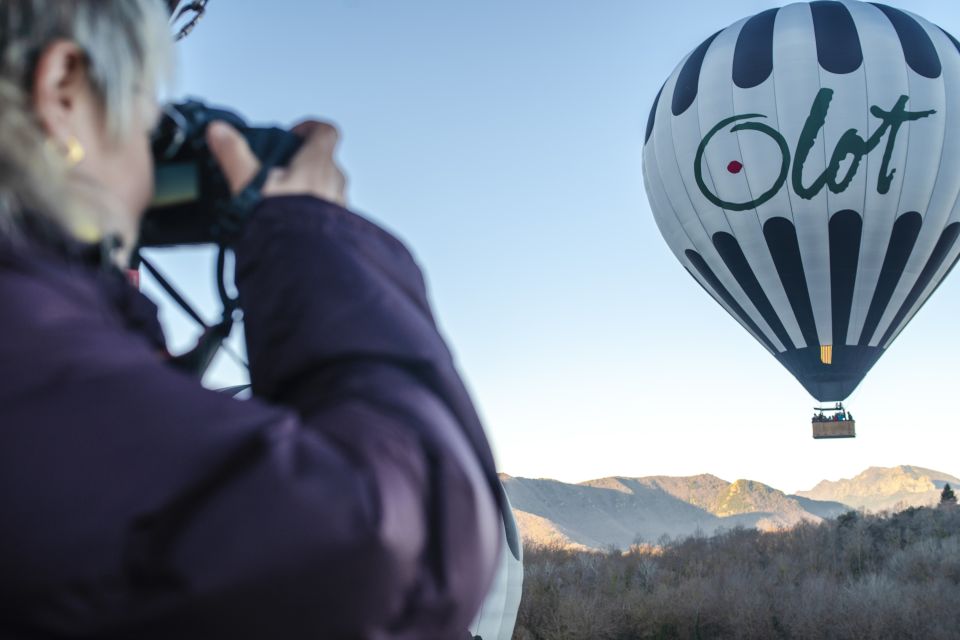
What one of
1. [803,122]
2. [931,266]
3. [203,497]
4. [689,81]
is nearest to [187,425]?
[203,497]

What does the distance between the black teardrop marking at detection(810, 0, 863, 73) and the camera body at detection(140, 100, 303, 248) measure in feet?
73.3

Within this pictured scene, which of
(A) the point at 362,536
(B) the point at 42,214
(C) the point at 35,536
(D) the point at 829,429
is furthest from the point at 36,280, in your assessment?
(D) the point at 829,429

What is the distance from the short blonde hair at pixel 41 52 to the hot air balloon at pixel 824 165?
2173 cm

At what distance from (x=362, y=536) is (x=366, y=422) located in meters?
0.09

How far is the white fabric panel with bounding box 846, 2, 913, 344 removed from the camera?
2086 cm

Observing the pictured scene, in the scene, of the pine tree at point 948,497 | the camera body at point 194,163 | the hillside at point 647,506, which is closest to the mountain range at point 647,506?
the hillside at point 647,506

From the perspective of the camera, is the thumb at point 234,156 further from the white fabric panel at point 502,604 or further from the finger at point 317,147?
the white fabric panel at point 502,604

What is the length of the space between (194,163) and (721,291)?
921 inches

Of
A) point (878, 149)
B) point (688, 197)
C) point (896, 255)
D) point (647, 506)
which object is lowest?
point (647, 506)

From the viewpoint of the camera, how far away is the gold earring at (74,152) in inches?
29.3

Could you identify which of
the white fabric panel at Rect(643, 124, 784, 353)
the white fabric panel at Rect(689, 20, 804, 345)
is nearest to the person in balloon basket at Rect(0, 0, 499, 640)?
the white fabric panel at Rect(689, 20, 804, 345)

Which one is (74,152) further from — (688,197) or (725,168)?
(688,197)

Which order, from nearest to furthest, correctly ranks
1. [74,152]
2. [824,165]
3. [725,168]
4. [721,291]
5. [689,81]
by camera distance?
[74,152] → [824,165] → [725,168] → [689,81] → [721,291]

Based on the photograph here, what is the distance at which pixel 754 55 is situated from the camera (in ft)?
71.6
